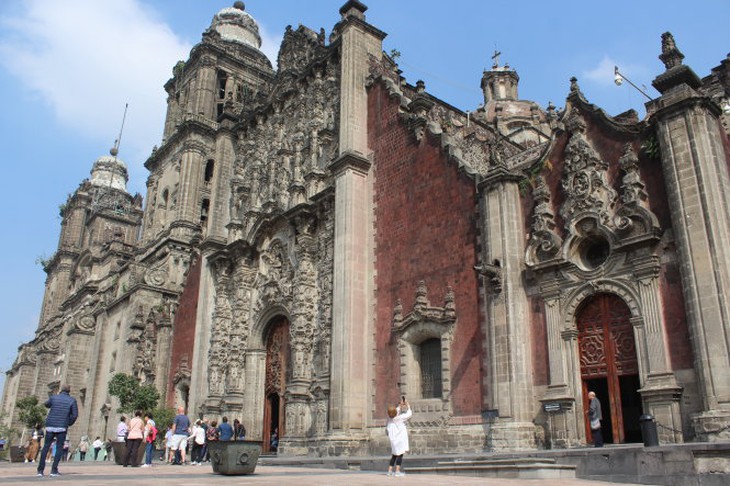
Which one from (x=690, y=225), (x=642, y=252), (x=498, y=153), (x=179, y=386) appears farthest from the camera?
(x=179, y=386)

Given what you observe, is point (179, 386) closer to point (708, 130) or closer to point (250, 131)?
point (250, 131)

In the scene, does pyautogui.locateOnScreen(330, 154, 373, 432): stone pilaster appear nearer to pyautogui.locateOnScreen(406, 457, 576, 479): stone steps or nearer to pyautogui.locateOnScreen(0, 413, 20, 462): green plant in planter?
pyautogui.locateOnScreen(406, 457, 576, 479): stone steps

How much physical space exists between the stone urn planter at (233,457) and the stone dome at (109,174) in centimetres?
6357

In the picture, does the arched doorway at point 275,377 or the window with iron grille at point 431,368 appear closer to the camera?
the window with iron grille at point 431,368

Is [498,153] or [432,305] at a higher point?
[498,153]

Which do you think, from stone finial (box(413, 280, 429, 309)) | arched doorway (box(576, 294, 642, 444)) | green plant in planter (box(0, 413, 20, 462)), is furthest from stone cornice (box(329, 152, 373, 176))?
green plant in planter (box(0, 413, 20, 462))

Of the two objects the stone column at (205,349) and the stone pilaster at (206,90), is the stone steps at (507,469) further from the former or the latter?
the stone pilaster at (206,90)

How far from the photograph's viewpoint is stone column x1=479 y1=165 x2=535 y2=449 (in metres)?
15.6

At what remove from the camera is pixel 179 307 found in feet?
112

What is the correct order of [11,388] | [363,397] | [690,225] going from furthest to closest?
[11,388] < [363,397] < [690,225]

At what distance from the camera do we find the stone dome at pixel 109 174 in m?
70.3

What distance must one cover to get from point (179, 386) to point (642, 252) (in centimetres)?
2392

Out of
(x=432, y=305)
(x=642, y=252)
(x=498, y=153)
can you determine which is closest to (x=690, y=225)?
(x=642, y=252)

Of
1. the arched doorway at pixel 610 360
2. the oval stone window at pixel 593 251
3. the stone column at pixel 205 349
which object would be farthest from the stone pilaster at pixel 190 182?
the arched doorway at pixel 610 360
